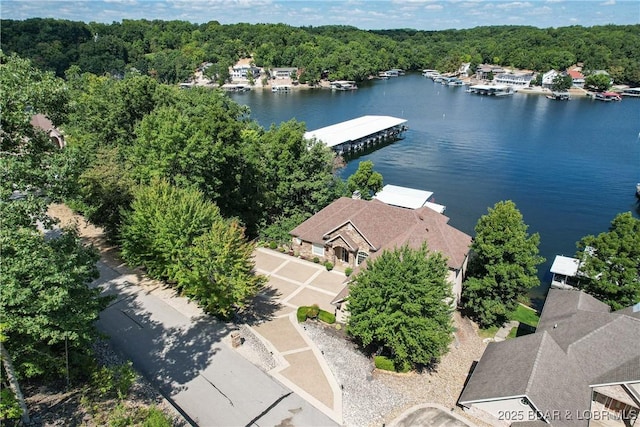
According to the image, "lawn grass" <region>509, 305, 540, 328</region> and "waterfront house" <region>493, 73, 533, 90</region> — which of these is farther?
"waterfront house" <region>493, 73, 533, 90</region>

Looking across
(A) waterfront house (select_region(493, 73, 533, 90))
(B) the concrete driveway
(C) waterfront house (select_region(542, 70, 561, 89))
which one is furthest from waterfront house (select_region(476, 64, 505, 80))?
(B) the concrete driveway

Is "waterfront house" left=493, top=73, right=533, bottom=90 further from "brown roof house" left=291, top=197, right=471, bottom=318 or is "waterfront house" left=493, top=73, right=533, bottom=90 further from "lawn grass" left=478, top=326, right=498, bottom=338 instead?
"lawn grass" left=478, top=326, right=498, bottom=338

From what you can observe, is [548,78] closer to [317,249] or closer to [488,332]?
[488,332]

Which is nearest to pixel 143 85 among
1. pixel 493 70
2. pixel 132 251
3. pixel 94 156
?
pixel 94 156

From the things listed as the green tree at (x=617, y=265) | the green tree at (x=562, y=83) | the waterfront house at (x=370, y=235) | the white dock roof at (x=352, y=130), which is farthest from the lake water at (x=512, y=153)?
the waterfront house at (x=370, y=235)

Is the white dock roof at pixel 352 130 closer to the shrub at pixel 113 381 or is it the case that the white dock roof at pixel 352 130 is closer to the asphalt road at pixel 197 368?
the asphalt road at pixel 197 368

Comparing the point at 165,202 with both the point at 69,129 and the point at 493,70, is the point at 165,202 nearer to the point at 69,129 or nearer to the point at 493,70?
the point at 69,129
